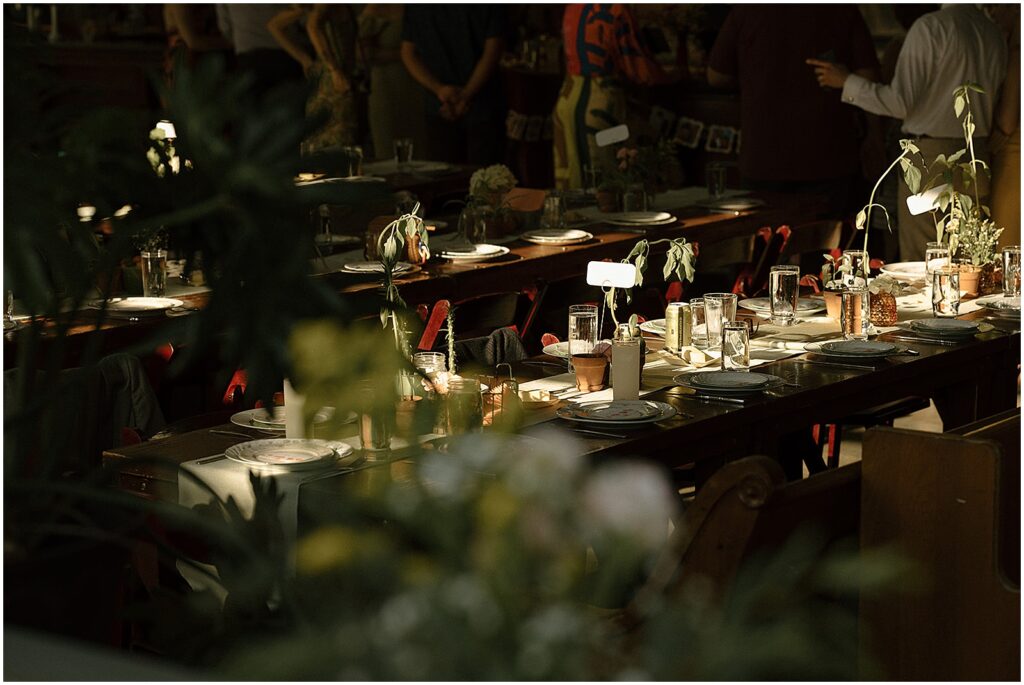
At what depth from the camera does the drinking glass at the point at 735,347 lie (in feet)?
12.2

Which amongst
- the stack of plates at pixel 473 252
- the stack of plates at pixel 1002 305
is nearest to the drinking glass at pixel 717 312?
the stack of plates at pixel 1002 305

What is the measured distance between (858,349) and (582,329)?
0.70 metres

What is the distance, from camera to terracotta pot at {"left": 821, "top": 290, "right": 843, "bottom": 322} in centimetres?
435

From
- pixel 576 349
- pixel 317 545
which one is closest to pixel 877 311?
pixel 576 349

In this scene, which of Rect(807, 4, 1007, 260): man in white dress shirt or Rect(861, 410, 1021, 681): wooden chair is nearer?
Rect(861, 410, 1021, 681): wooden chair

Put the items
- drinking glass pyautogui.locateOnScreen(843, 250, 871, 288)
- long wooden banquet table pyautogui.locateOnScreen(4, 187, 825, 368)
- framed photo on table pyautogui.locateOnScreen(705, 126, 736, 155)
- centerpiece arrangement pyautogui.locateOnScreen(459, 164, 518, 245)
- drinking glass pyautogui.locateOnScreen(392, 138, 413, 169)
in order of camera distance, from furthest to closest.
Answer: framed photo on table pyautogui.locateOnScreen(705, 126, 736, 155) → drinking glass pyautogui.locateOnScreen(392, 138, 413, 169) → centerpiece arrangement pyautogui.locateOnScreen(459, 164, 518, 245) → drinking glass pyautogui.locateOnScreen(843, 250, 871, 288) → long wooden banquet table pyautogui.locateOnScreen(4, 187, 825, 368)

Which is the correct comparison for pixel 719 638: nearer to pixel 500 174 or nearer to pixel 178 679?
pixel 178 679

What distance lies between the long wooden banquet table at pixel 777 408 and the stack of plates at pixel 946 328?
3 cm

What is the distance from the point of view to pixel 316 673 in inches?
41.4

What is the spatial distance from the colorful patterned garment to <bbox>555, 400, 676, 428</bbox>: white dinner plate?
473 cm

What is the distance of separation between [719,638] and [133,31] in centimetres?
1136

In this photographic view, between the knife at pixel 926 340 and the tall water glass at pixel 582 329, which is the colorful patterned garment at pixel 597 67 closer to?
the knife at pixel 926 340

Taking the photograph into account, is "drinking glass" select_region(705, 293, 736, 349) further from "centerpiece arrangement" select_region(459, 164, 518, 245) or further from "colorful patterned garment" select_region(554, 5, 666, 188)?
"colorful patterned garment" select_region(554, 5, 666, 188)

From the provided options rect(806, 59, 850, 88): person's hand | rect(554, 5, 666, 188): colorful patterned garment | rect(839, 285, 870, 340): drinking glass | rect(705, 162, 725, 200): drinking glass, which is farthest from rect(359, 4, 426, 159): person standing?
rect(839, 285, 870, 340): drinking glass
